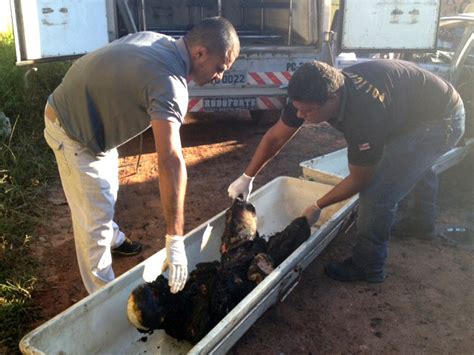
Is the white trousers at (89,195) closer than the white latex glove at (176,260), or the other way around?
the white latex glove at (176,260)

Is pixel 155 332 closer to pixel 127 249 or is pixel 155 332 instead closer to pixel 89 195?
pixel 89 195

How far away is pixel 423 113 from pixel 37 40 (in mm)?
3120

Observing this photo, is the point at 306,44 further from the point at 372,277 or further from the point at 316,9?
the point at 372,277

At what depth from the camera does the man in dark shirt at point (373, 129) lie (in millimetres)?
2525

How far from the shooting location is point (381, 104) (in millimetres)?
2635

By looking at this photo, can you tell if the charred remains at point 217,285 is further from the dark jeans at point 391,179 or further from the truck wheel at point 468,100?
the truck wheel at point 468,100

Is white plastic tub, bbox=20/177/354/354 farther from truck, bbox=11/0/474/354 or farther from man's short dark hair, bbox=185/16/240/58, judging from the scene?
man's short dark hair, bbox=185/16/240/58

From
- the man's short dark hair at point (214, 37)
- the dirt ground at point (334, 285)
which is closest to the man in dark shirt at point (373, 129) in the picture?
the dirt ground at point (334, 285)

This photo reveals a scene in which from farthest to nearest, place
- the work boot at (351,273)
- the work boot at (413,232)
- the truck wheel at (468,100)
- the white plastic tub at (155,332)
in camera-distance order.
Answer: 1. the truck wheel at (468,100)
2. the work boot at (413,232)
3. the work boot at (351,273)
4. the white plastic tub at (155,332)

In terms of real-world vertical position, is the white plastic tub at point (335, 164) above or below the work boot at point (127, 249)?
above

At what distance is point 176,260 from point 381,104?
1.45m

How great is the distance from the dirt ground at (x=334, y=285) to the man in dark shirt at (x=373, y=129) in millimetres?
227

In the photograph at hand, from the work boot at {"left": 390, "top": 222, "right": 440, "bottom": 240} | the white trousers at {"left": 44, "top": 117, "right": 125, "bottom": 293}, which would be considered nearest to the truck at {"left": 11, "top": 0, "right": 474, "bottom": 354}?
the white trousers at {"left": 44, "top": 117, "right": 125, "bottom": 293}

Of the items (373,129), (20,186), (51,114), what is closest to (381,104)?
(373,129)
